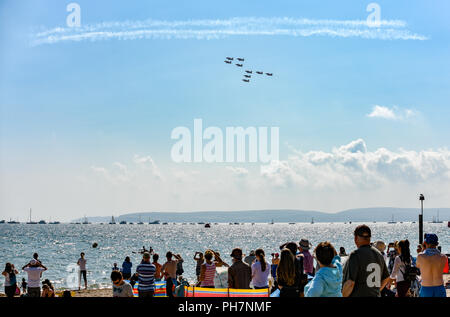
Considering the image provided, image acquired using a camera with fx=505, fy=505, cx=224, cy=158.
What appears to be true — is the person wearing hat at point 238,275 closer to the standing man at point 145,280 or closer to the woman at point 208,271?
the woman at point 208,271

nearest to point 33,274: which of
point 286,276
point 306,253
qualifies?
point 306,253

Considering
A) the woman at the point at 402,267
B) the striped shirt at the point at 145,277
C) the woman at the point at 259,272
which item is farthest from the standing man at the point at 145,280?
the woman at the point at 402,267

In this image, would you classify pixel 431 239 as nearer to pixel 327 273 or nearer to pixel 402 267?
pixel 402 267

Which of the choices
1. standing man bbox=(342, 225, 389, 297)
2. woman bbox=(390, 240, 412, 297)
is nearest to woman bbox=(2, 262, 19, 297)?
woman bbox=(390, 240, 412, 297)

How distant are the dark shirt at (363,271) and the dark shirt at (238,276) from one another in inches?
155

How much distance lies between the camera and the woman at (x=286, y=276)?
661 cm

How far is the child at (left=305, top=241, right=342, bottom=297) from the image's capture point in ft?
19.5

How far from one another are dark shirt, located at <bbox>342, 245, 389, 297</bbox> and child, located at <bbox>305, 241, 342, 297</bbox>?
140mm

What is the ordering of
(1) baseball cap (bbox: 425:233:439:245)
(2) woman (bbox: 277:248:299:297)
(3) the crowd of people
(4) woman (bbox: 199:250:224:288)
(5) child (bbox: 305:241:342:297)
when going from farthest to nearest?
(4) woman (bbox: 199:250:224:288) → (1) baseball cap (bbox: 425:233:439:245) → (2) woman (bbox: 277:248:299:297) → (3) the crowd of people → (5) child (bbox: 305:241:342:297)

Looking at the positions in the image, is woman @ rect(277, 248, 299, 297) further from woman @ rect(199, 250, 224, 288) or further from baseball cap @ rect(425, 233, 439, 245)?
woman @ rect(199, 250, 224, 288)

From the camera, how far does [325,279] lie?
596 centimetres
